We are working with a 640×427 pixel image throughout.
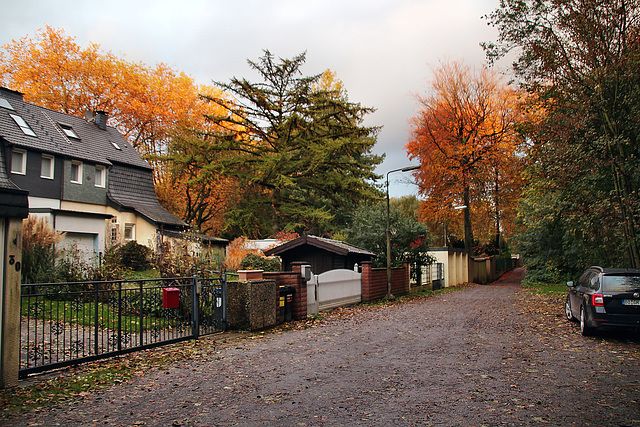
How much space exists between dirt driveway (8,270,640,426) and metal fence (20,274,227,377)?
4.87ft

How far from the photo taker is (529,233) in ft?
103

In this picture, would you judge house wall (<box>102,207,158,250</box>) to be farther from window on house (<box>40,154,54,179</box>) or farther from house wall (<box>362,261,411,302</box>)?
house wall (<box>362,261,411,302</box>)

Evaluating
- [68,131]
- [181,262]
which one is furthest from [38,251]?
[68,131]

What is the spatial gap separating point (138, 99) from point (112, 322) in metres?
29.2

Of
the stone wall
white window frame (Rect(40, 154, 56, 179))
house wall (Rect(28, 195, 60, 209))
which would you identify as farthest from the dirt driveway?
white window frame (Rect(40, 154, 56, 179))

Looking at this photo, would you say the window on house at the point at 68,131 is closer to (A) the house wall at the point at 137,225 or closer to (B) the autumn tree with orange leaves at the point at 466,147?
(A) the house wall at the point at 137,225

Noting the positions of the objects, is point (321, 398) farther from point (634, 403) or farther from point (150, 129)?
point (150, 129)

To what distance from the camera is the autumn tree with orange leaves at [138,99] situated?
33.6 metres

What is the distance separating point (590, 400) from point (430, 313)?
36.0 feet

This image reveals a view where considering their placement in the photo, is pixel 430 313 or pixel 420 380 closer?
pixel 420 380

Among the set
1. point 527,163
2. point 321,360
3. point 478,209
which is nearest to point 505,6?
point 527,163

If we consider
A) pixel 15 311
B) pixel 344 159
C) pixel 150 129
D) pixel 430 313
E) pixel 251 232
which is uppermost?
pixel 150 129

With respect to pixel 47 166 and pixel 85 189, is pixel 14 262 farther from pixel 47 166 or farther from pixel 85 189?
pixel 85 189

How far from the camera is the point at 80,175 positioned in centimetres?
2681
